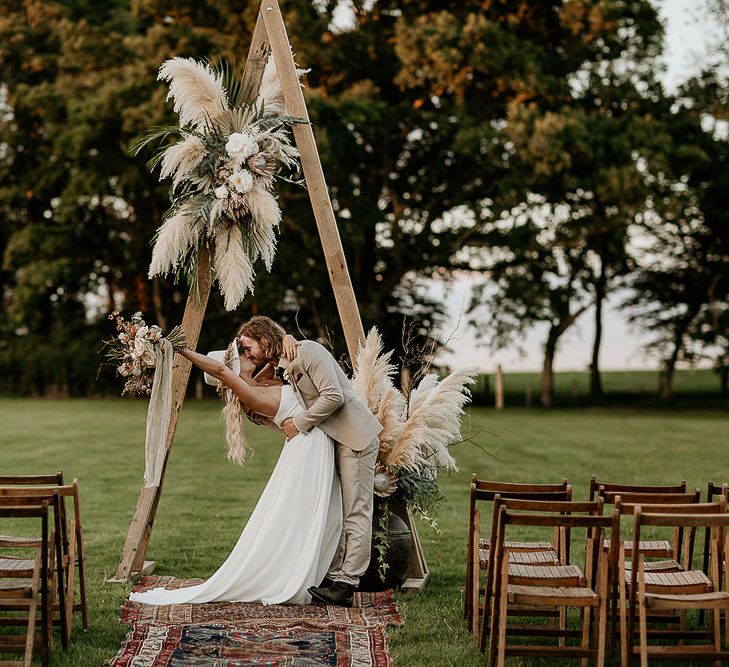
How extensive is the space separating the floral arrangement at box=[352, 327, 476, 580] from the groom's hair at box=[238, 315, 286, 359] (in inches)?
28.5

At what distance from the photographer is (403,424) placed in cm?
796

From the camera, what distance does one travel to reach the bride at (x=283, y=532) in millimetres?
7254

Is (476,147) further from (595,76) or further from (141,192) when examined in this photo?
(141,192)

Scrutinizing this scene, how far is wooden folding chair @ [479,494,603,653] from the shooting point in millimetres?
5785

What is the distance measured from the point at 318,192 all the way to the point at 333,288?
2.47 feet

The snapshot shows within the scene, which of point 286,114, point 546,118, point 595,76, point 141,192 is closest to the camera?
point 286,114

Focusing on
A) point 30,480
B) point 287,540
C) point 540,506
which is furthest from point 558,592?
point 30,480

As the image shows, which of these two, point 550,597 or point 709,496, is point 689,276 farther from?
point 550,597

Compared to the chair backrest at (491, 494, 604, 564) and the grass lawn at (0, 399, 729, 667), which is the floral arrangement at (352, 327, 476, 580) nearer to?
the grass lawn at (0, 399, 729, 667)

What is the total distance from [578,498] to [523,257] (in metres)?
17.7

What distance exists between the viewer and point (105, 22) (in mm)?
34344

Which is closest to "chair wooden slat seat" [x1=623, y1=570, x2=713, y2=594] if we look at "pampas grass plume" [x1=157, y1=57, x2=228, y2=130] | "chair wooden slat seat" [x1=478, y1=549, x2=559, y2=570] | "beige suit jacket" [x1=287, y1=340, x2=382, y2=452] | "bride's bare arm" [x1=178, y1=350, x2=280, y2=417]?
"chair wooden slat seat" [x1=478, y1=549, x2=559, y2=570]

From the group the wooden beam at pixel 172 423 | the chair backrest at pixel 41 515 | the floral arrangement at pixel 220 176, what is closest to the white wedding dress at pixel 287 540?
the wooden beam at pixel 172 423

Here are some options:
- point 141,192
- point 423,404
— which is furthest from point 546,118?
point 423,404
